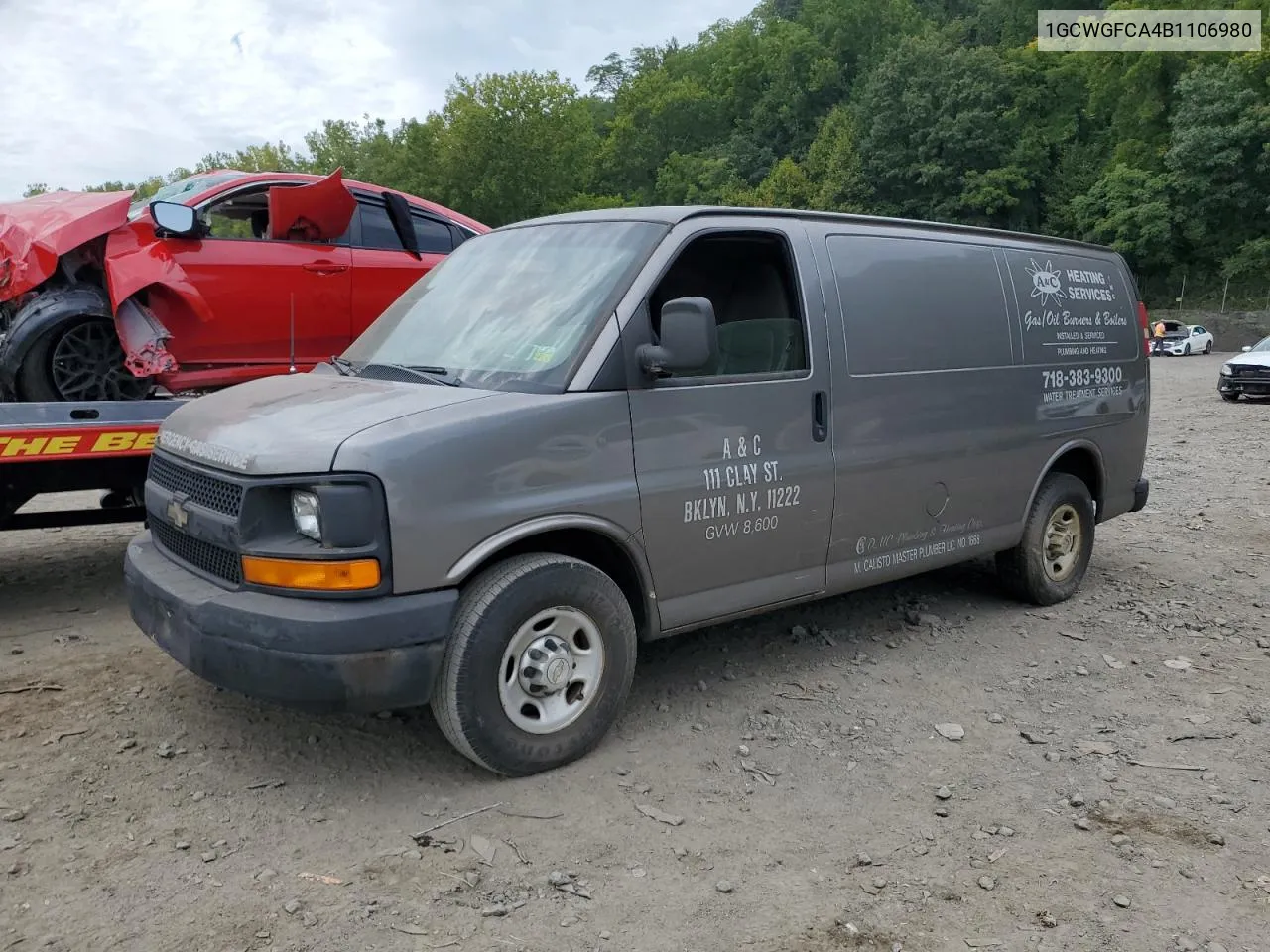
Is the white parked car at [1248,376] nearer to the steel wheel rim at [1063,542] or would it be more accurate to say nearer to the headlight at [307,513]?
the steel wheel rim at [1063,542]

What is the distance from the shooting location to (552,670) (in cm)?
371

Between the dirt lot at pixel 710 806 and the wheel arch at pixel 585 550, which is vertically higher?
the wheel arch at pixel 585 550

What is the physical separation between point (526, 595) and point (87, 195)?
4103 mm

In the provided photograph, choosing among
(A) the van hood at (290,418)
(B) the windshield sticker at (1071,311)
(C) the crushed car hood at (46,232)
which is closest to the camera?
(A) the van hood at (290,418)

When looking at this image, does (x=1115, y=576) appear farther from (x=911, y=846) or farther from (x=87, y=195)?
(x=87, y=195)

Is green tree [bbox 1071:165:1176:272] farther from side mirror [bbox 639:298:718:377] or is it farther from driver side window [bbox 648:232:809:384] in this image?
side mirror [bbox 639:298:718:377]

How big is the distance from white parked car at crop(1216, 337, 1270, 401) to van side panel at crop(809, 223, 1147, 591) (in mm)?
14554

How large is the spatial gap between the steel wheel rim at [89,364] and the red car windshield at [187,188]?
0.96m

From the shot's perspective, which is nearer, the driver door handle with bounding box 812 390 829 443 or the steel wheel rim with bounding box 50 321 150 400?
the driver door handle with bounding box 812 390 829 443

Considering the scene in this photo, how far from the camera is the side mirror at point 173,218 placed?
19.1 feet

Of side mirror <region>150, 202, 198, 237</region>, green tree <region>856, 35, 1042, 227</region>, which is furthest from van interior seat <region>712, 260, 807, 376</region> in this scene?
green tree <region>856, 35, 1042, 227</region>

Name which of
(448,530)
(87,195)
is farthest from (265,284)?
(448,530)

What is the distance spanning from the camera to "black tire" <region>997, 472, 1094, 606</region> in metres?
5.82

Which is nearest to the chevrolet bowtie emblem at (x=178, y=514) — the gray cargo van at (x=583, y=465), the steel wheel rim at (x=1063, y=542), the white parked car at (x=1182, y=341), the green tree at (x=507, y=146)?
the gray cargo van at (x=583, y=465)
